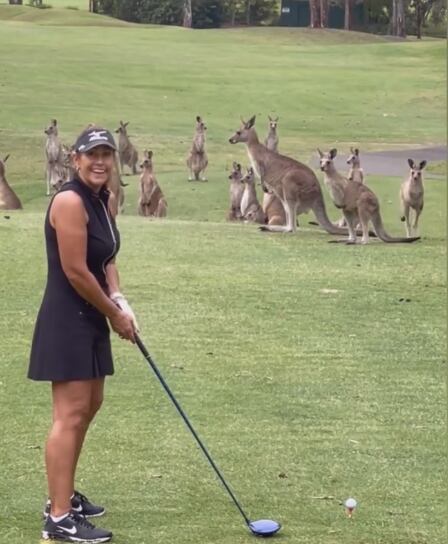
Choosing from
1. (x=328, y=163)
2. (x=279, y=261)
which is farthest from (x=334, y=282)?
(x=328, y=163)

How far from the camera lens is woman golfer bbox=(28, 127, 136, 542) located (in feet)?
18.8

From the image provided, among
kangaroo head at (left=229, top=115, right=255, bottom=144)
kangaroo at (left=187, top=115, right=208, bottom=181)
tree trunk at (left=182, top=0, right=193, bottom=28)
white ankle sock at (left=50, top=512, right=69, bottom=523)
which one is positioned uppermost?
tree trunk at (left=182, top=0, right=193, bottom=28)

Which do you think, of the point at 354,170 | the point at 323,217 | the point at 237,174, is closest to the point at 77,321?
the point at 323,217

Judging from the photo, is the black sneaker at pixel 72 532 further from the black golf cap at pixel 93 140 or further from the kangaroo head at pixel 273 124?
the kangaroo head at pixel 273 124

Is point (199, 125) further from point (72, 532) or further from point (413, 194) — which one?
point (72, 532)

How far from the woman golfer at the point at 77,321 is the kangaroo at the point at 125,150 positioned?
44.0ft

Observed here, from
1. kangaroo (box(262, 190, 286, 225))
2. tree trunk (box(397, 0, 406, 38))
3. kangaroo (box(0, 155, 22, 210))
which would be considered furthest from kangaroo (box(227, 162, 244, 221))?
tree trunk (box(397, 0, 406, 38))

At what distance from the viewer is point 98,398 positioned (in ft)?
19.7

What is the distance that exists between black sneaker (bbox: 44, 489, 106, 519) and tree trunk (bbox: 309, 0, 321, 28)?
13.3 metres

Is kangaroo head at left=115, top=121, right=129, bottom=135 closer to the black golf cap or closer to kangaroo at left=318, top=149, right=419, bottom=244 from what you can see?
kangaroo at left=318, top=149, right=419, bottom=244

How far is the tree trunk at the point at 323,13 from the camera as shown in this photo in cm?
1930

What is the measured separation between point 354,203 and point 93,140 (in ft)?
33.5

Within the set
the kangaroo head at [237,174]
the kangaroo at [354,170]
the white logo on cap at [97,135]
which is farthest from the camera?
the kangaroo head at [237,174]

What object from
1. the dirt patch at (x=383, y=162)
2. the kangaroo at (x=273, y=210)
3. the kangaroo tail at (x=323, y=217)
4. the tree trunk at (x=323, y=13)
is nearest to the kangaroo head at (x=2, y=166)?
the kangaroo at (x=273, y=210)
